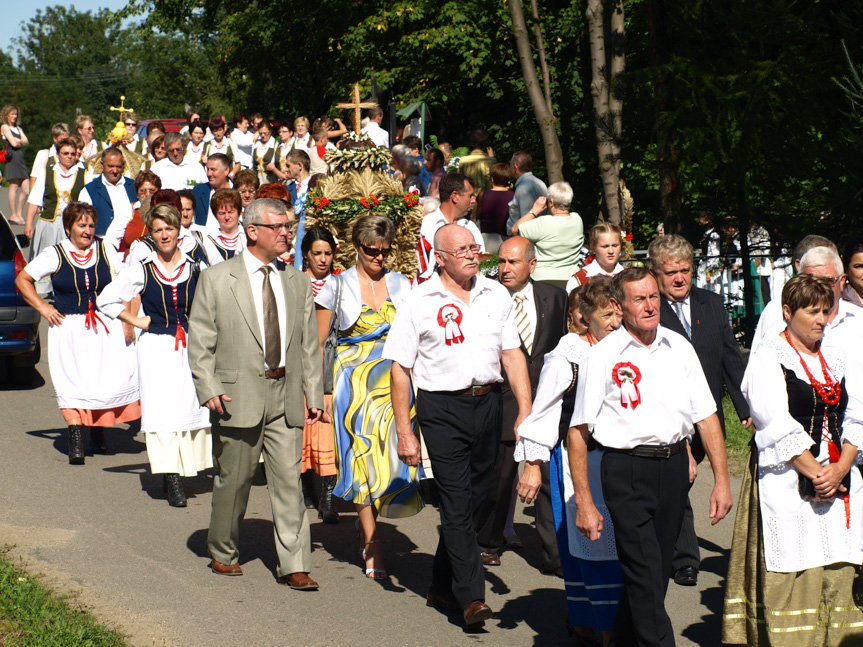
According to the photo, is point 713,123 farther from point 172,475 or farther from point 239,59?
point 239,59

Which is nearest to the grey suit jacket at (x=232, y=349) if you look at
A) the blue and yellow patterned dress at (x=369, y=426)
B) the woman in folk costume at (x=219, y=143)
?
the blue and yellow patterned dress at (x=369, y=426)

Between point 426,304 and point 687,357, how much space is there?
154 cm

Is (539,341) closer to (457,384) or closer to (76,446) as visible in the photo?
(457,384)

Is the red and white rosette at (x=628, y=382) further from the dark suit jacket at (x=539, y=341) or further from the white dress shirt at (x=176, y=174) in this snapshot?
the white dress shirt at (x=176, y=174)

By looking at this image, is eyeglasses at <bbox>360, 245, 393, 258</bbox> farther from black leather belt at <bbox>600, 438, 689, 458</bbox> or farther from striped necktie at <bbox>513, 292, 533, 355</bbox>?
black leather belt at <bbox>600, 438, 689, 458</bbox>

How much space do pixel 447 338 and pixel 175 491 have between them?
134 inches

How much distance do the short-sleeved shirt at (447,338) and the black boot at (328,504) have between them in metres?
2.52

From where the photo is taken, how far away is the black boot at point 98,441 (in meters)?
10.3

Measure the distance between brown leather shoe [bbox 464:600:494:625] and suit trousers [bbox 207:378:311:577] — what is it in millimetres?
1210

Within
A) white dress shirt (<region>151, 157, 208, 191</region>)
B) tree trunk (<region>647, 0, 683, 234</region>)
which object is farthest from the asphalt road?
white dress shirt (<region>151, 157, 208, 191</region>)

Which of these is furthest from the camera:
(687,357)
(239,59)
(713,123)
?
(239,59)

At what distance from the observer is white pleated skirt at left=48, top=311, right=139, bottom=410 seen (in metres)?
9.91

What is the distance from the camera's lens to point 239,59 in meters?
37.0

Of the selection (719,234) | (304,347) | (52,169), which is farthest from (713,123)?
(52,169)
